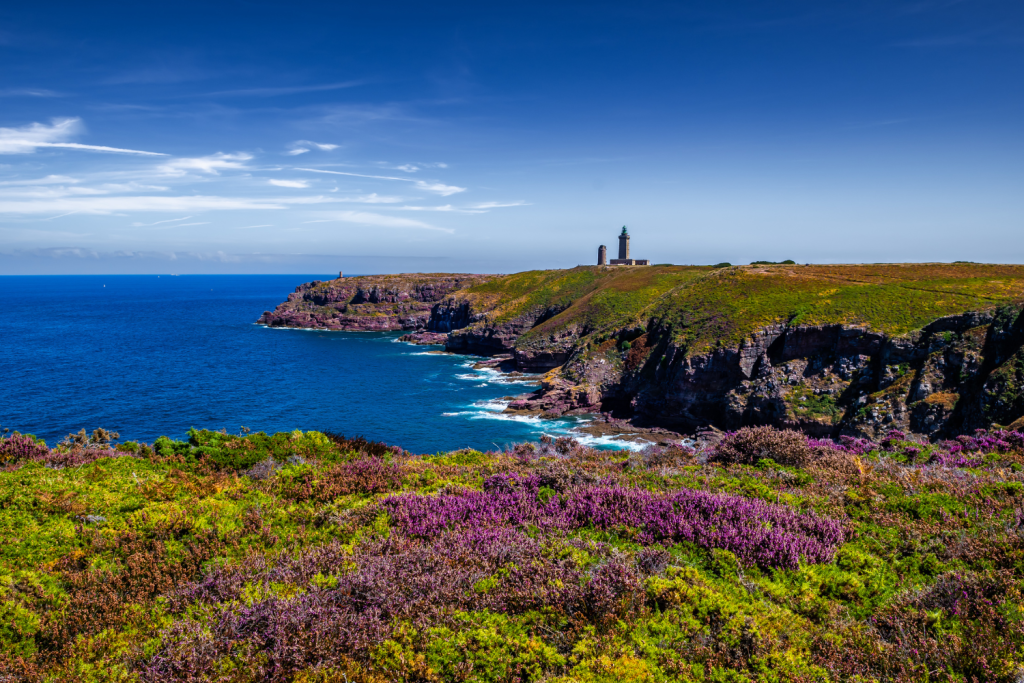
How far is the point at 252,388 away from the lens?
72.8 meters

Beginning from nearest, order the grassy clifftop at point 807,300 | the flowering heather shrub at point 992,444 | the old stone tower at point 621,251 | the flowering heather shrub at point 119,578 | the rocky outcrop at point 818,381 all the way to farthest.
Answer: the flowering heather shrub at point 119,578
the flowering heather shrub at point 992,444
the rocky outcrop at point 818,381
the grassy clifftop at point 807,300
the old stone tower at point 621,251

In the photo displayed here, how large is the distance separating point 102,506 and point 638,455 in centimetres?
1367

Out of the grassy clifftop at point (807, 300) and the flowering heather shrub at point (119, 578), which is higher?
the grassy clifftop at point (807, 300)

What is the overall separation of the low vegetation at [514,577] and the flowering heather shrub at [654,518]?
47 mm

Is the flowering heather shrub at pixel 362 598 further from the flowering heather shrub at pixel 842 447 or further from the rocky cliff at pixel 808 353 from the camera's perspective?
the rocky cliff at pixel 808 353

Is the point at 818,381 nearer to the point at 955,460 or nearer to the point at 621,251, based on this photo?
the point at 955,460

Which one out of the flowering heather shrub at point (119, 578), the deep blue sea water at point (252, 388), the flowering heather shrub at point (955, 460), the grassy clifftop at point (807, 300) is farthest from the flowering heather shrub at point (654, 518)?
the grassy clifftop at point (807, 300)

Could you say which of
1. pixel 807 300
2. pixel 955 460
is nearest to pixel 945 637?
pixel 955 460

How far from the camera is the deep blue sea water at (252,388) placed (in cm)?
5484

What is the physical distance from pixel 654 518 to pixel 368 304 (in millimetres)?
164114

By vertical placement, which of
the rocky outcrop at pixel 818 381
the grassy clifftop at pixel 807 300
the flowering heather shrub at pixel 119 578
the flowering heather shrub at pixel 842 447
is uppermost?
the grassy clifftop at pixel 807 300

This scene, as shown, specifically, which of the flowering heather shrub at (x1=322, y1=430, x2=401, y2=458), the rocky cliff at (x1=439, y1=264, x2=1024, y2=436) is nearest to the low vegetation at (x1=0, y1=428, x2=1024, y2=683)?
the flowering heather shrub at (x1=322, y1=430, x2=401, y2=458)

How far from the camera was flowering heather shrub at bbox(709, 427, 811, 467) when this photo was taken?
14.5 m

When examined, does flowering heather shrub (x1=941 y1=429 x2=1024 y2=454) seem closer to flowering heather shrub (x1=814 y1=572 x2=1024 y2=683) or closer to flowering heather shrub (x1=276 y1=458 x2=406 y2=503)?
flowering heather shrub (x1=814 y1=572 x2=1024 y2=683)
